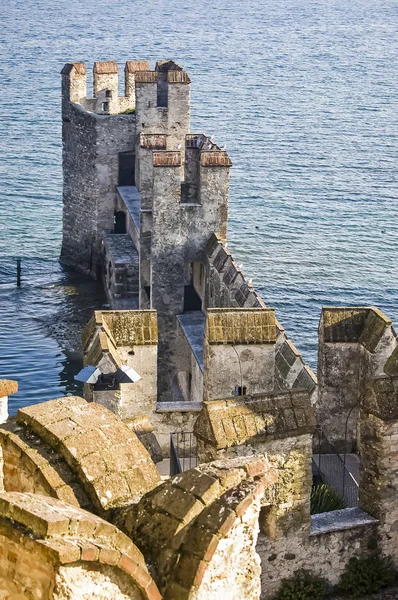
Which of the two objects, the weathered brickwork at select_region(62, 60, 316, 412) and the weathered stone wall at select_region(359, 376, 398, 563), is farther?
the weathered brickwork at select_region(62, 60, 316, 412)

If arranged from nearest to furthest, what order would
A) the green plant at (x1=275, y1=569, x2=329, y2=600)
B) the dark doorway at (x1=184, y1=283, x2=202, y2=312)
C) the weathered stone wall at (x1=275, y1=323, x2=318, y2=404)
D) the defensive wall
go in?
the defensive wall, the green plant at (x1=275, y1=569, x2=329, y2=600), the weathered stone wall at (x1=275, y1=323, x2=318, y2=404), the dark doorway at (x1=184, y1=283, x2=202, y2=312)

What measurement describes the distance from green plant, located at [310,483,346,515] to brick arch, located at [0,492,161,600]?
556 inches

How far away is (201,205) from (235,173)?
5484 centimetres

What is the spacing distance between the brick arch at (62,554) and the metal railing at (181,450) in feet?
57.0

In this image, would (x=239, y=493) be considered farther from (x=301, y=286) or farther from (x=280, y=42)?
(x=280, y=42)

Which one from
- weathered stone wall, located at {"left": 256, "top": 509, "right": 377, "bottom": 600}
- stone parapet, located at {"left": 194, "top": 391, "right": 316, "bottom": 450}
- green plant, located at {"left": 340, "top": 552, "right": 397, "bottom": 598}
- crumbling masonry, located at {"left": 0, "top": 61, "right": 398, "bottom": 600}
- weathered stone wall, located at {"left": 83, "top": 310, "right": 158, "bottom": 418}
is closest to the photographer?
crumbling masonry, located at {"left": 0, "top": 61, "right": 398, "bottom": 600}

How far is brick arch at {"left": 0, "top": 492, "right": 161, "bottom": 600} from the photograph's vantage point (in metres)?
11.3

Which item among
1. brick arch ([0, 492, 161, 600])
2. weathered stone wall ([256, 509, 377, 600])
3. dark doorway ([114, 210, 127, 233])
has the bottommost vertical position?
weathered stone wall ([256, 509, 377, 600])

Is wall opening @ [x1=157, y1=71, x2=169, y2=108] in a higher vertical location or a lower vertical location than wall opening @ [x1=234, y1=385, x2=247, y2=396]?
higher

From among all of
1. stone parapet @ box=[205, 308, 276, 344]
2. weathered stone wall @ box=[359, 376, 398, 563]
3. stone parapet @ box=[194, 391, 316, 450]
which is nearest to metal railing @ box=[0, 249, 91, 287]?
stone parapet @ box=[205, 308, 276, 344]

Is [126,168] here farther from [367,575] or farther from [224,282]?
[367,575]

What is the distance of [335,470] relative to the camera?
29500 millimetres

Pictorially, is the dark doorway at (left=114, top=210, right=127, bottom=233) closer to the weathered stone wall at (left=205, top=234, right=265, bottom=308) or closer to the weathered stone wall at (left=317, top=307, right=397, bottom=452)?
the weathered stone wall at (left=205, top=234, right=265, bottom=308)

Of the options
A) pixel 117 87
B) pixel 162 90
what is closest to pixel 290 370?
pixel 162 90
